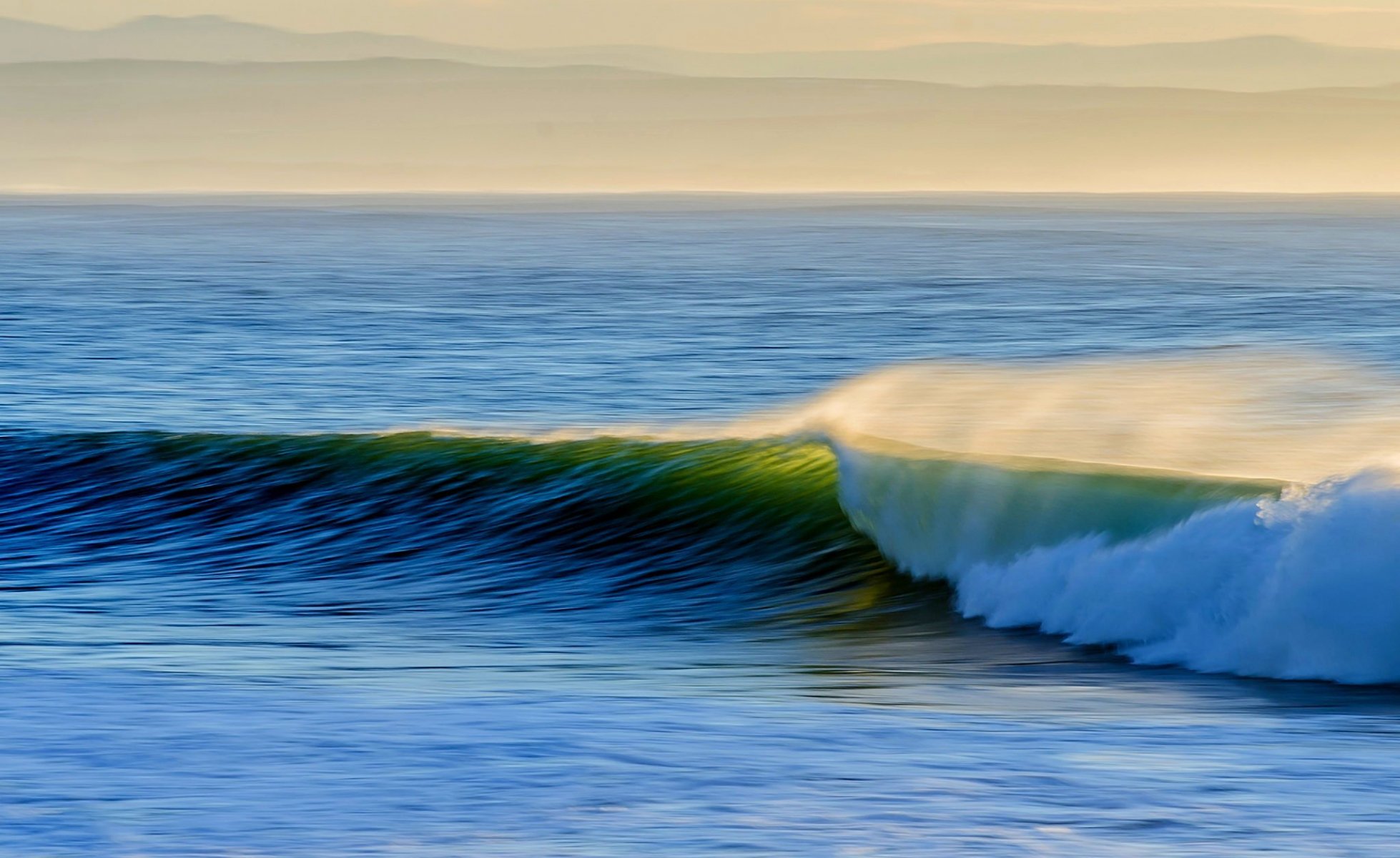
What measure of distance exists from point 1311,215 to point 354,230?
2964 inches

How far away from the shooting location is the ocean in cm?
701

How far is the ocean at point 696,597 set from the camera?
7012 mm

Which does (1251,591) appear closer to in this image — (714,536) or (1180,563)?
(1180,563)

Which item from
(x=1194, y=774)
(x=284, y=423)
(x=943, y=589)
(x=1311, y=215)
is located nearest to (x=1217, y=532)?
(x=943, y=589)

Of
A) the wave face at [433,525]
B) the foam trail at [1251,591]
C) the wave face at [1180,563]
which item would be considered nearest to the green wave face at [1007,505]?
the wave face at [1180,563]

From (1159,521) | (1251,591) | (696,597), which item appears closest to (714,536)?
(696,597)

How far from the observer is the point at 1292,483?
11422mm

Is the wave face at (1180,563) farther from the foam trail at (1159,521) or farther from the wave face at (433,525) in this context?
the wave face at (433,525)

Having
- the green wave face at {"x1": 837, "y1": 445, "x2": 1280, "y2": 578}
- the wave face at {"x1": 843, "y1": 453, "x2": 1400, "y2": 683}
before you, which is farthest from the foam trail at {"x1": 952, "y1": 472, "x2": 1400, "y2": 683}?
the green wave face at {"x1": 837, "y1": 445, "x2": 1280, "y2": 578}

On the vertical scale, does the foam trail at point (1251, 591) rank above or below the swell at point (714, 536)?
below

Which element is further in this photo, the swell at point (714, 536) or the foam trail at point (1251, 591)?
the swell at point (714, 536)

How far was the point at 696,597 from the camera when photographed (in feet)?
43.0

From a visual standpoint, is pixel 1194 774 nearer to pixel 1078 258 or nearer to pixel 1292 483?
pixel 1292 483

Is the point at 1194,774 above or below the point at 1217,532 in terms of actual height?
below
